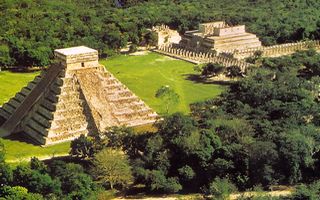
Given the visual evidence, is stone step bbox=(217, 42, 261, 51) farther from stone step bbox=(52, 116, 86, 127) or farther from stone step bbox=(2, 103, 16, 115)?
stone step bbox=(52, 116, 86, 127)

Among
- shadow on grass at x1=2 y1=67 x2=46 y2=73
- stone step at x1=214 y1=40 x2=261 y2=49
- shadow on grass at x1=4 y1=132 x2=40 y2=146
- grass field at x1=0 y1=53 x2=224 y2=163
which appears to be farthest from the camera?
stone step at x1=214 y1=40 x2=261 y2=49

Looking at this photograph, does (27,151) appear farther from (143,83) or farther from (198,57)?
(198,57)

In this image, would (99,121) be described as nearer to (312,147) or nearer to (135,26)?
(312,147)

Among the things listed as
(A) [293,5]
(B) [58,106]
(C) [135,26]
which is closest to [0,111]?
(B) [58,106]

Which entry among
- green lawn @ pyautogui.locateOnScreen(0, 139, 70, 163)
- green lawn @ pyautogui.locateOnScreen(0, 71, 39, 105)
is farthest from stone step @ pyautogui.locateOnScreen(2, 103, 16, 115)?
green lawn @ pyautogui.locateOnScreen(0, 71, 39, 105)

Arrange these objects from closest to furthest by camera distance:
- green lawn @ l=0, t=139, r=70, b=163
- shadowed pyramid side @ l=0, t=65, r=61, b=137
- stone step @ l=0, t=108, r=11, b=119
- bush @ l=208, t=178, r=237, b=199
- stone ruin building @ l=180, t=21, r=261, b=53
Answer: bush @ l=208, t=178, r=237, b=199 → green lawn @ l=0, t=139, r=70, b=163 → shadowed pyramid side @ l=0, t=65, r=61, b=137 → stone step @ l=0, t=108, r=11, b=119 → stone ruin building @ l=180, t=21, r=261, b=53

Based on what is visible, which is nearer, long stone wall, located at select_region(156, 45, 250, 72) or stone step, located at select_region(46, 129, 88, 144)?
stone step, located at select_region(46, 129, 88, 144)

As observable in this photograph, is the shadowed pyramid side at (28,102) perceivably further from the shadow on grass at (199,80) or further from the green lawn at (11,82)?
the shadow on grass at (199,80)

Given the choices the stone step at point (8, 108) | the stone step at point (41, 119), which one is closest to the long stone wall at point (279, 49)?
the stone step at point (8, 108)

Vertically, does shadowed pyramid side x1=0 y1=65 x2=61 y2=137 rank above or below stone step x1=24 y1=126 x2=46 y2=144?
above
